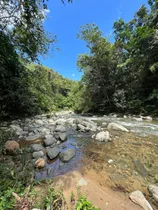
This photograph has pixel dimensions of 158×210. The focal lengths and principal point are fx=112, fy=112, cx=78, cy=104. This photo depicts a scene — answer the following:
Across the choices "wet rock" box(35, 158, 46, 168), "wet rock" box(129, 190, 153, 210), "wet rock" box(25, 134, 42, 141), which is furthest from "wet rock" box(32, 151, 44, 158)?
"wet rock" box(129, 190, 153, 210)

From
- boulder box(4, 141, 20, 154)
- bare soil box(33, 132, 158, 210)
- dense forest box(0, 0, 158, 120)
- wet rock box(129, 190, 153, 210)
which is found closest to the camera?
wet rock box(129, 190, 153, 210)

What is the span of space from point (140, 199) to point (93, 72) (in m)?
9.21

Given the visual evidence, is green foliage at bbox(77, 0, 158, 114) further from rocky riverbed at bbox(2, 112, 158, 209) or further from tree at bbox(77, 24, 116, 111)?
rocky riverbed at bbox(2, 112, 158, 209)

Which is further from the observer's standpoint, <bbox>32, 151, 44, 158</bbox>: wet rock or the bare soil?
<bbox>32, 151, 44, 158</bbox>: wet rock

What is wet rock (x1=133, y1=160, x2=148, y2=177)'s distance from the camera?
183 cm

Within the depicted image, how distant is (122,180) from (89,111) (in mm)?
9639

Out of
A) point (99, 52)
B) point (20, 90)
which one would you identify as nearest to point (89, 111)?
point (99, 52)

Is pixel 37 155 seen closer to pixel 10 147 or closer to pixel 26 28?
pixel 10 147

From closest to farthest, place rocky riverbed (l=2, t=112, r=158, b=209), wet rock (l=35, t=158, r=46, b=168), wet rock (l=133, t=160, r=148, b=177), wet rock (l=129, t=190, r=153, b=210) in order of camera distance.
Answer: wet rock (l=129, t=190, r=153, b=210) < rocky riverbed (l=2, t=112, r=158, b=209) < wet rock (l=133, t=160, r=148, b=177) < wet rock (l=35, t=158, r=46, b=168)

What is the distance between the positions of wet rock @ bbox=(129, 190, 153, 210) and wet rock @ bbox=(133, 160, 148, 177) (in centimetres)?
50

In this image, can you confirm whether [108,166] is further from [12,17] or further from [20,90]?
[12,17]

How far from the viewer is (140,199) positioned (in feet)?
4.30

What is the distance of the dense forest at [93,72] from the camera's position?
493 cm

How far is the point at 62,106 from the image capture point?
1819 cm
